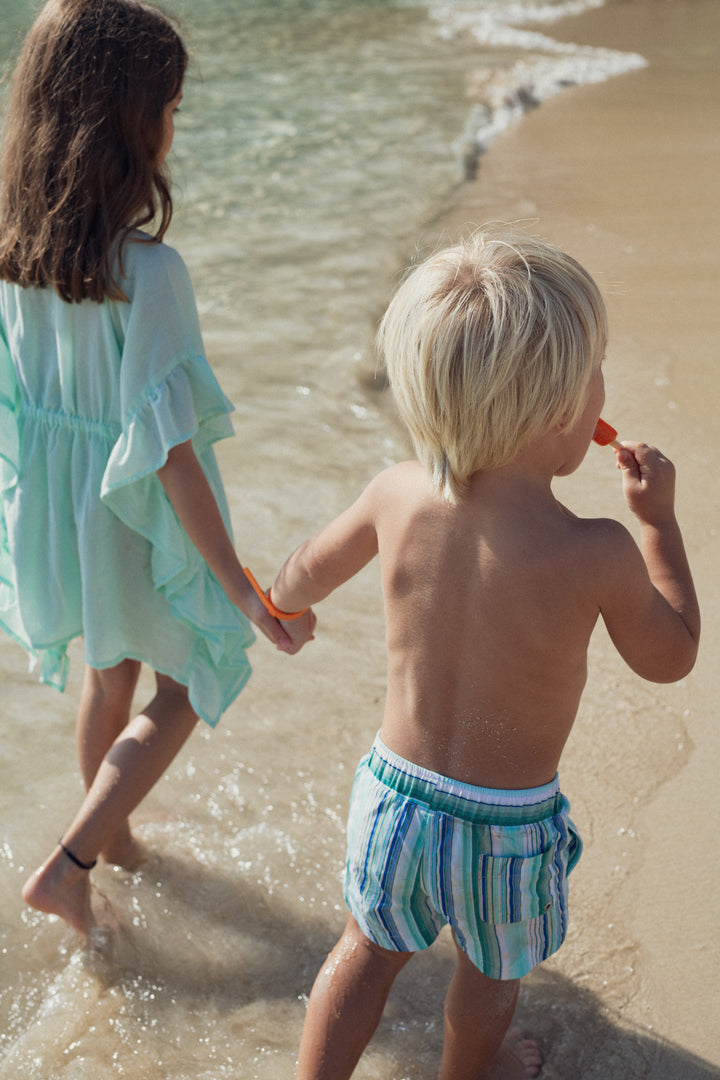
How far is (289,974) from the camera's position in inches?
83.5

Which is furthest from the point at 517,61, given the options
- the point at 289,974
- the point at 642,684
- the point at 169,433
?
the point at 289,974

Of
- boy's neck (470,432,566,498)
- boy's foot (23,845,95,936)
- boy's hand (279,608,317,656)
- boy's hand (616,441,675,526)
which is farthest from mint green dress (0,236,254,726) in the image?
boy's hand (616,441,675,526)

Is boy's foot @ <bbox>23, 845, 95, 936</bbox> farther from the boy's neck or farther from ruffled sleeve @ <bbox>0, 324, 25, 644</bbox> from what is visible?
the boy's neck

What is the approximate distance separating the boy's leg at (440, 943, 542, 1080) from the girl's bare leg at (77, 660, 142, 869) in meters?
0.90

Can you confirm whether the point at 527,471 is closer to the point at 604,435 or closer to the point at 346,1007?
the point at 604,435

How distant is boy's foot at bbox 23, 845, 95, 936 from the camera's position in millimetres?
1999

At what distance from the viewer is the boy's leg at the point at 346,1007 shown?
162 cm

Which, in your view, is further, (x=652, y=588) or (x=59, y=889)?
(x=59, y=889)

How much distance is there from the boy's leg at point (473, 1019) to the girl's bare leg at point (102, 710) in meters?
0.90

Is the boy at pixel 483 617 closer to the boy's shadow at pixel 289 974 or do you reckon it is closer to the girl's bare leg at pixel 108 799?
the boy's shadow at pixel 289 974

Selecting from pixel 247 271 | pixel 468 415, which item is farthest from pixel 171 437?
pixel 247 271

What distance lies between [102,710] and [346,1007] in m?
0.85

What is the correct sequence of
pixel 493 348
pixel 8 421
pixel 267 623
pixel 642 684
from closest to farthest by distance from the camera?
pixel 493 348 < pixel 267 623 < pixel 8 421 < pixel 642 684

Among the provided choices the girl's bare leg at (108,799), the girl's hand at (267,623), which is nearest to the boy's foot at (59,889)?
the girl's bare leg at (108,799)
